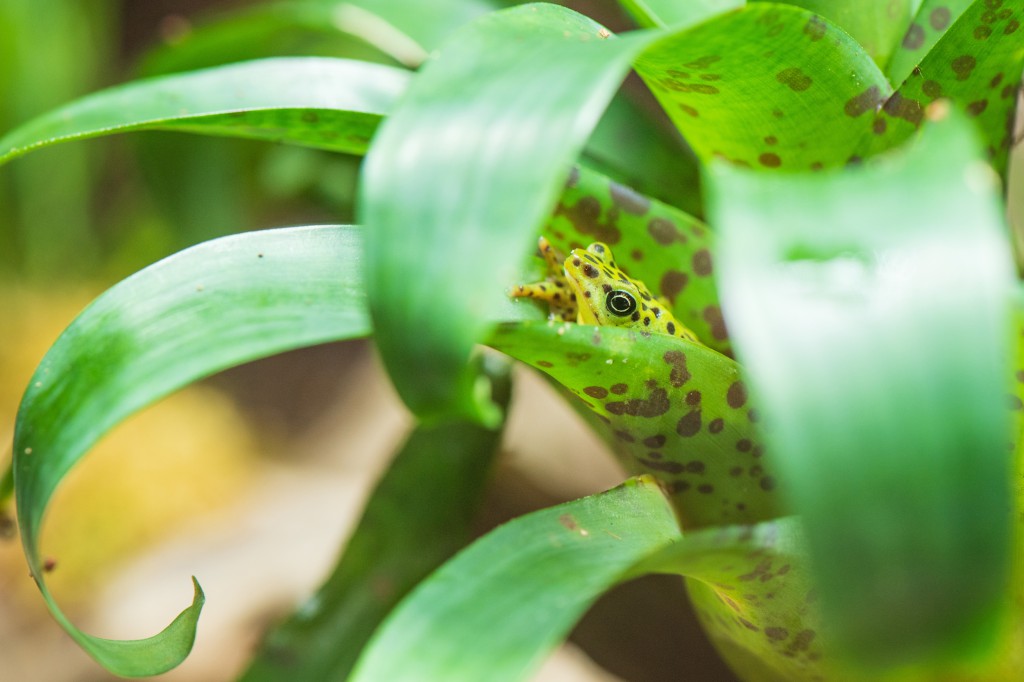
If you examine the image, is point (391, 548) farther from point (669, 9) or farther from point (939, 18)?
point (939, 18)

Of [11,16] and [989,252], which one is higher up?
[989,252]

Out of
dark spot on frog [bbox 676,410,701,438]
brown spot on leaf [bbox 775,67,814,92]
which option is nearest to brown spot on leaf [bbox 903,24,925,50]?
brown spot on leaf [bbox 775,67,814,92]

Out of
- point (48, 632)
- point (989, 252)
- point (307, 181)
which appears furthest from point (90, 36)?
point (989, 252)

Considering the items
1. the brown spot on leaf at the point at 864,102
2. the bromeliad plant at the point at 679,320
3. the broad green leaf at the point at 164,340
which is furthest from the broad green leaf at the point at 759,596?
the brown spot on leaf at the point at 864,102

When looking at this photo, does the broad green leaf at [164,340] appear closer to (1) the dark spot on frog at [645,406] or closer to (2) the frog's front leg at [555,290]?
(1) the dark spot on frog at [645,406]

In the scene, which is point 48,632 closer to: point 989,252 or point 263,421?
point 263,421

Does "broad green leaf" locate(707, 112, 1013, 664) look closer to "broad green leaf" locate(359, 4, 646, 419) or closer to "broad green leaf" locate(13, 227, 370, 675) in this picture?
"broad green leaf" locate(359, 4, 646, 419)

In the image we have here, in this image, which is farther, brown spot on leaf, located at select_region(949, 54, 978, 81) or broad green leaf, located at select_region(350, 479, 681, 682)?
brown spot on leaf, located at select_region(949, 54, 978, 81)
